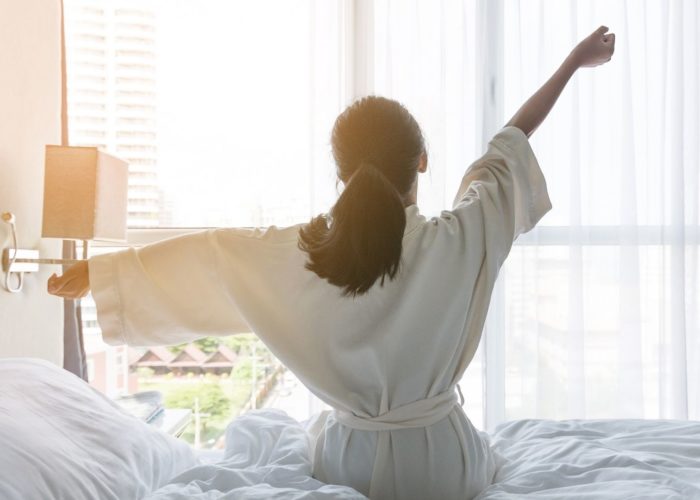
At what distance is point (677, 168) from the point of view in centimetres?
267

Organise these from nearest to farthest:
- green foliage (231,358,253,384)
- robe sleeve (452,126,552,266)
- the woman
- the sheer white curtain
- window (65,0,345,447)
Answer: the woman, robe sleeve (452,126,552,266), the sheer white curtain, window (65,0,345,447), green foliage (231,358,253,384)

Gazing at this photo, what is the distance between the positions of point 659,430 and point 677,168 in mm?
1551

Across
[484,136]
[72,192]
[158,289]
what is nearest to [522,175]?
[158,289]

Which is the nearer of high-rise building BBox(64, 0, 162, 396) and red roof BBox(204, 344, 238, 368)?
high-rise building BBox(64, 0, 162, 396)

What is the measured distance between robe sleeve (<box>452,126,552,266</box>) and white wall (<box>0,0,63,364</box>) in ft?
3.51

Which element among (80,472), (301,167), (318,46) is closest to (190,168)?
(301,167)

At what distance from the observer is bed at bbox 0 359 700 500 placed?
94cm

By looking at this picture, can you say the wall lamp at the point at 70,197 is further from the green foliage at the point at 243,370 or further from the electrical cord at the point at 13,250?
the green foliage at the point at 243,370

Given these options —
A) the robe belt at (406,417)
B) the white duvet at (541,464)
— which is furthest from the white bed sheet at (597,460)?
the robe belt at (406,417)

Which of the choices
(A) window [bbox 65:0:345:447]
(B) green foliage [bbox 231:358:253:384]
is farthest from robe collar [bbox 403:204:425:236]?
(B) green foliage [bbox 231:358:253:384]

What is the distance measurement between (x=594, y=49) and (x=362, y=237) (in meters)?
0.78

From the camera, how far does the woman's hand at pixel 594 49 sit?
1.47 m

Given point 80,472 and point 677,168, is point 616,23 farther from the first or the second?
point 80,472

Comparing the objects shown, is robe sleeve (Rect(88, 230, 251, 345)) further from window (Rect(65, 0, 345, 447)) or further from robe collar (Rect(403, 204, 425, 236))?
window (Rect(65, 0, 345, 447))
